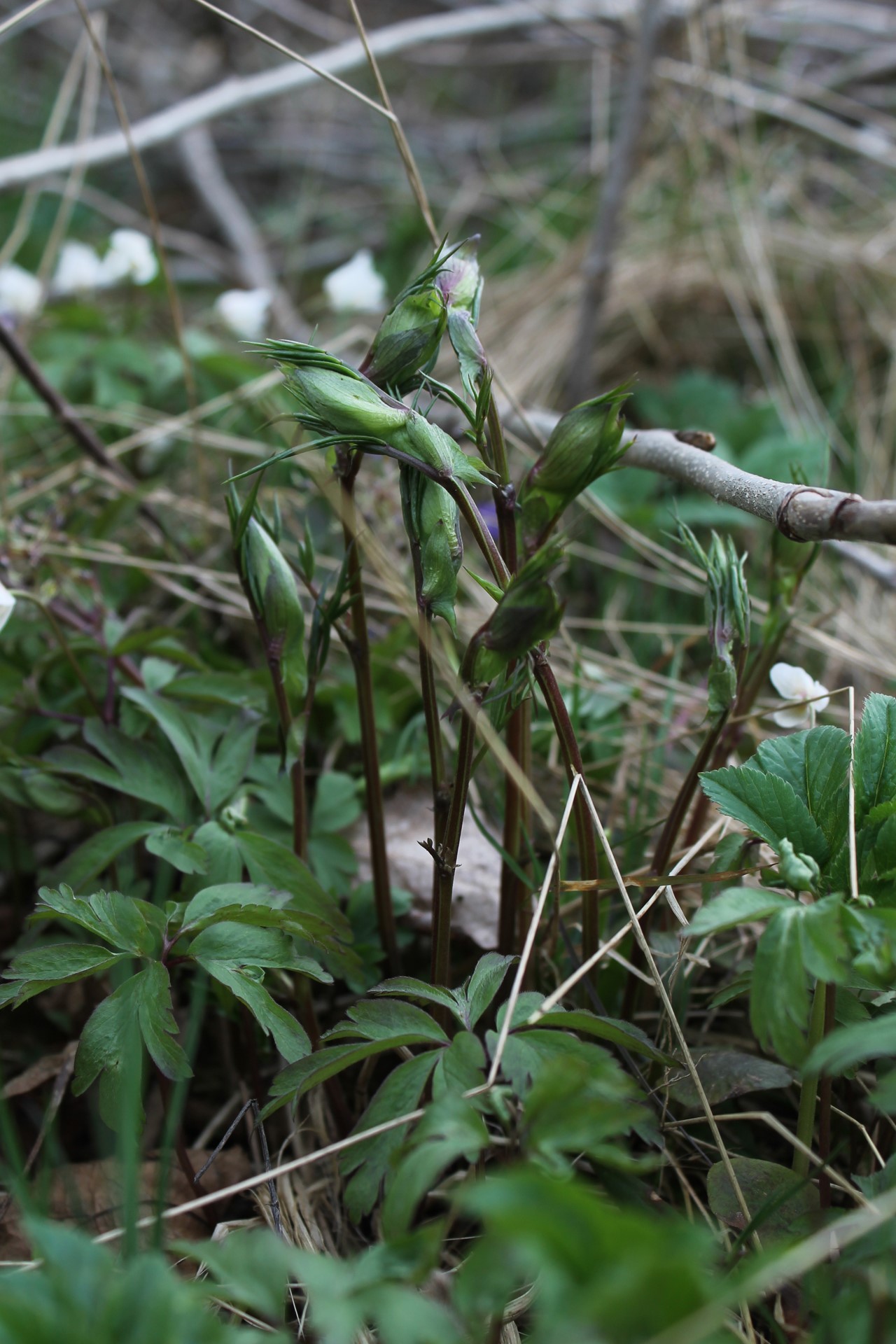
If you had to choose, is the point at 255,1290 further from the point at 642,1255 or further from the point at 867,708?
the point at 867,708

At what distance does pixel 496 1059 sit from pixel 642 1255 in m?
0.32

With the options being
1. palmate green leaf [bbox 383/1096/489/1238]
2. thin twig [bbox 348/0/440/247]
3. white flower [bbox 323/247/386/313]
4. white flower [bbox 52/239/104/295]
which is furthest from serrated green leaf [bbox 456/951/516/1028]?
white flower [bbox 52/239/104/295]

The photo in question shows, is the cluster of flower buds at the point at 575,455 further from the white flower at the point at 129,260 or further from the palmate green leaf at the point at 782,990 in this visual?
the white flower at the point at 129,260

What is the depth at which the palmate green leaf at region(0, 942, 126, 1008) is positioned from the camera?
3.08 ft

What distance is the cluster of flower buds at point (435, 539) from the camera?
920 mm

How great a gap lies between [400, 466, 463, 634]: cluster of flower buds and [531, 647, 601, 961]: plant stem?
0.34ft

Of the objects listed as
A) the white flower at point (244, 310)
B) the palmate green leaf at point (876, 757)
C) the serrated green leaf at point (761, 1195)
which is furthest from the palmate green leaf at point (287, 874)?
the white flower at point (244, 310)

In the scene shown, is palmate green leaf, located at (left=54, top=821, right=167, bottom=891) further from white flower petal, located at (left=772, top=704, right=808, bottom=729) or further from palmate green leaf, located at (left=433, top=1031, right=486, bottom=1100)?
white flower petal, located at (left=772, top=704, right=808, bottom=729)

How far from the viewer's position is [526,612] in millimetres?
824


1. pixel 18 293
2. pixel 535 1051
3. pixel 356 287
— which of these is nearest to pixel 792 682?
pixel 535 1051

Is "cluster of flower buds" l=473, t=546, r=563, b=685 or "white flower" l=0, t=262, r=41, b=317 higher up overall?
"white flower" l=0, t=262, r=41, b=317

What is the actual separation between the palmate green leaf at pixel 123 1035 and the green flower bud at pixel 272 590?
0.38 metres

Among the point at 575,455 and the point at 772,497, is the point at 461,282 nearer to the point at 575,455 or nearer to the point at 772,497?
the point at 575,455

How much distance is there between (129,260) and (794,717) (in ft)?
6.16
